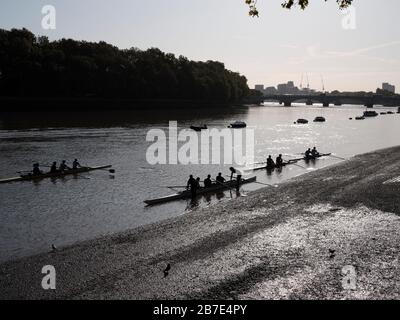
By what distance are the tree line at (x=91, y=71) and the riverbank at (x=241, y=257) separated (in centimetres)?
10515

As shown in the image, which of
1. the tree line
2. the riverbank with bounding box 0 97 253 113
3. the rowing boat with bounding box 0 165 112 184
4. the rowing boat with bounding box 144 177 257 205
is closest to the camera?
the rowing boat with bounding box 144 177 257 205

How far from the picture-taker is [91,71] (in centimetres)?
13562

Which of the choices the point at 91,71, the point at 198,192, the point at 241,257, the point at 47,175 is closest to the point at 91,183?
the point at 47,175

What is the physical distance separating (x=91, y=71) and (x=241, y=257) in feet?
403

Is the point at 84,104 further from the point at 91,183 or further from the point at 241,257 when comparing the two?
the point at 241,257

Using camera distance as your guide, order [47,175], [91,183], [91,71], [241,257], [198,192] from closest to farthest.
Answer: [241,257]
[198,192]
[91,183]
[47,175]
[91,71]

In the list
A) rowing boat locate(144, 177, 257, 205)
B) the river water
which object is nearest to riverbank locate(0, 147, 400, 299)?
the river water

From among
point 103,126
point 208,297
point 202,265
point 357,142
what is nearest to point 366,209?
point 202,265

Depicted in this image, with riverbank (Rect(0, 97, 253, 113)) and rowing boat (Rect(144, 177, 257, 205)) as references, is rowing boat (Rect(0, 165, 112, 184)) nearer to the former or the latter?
rowing boat (Rect(144, 177, 257, 205))

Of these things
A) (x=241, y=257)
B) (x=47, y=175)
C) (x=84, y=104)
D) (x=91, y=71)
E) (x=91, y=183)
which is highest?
(x=91, y=71)

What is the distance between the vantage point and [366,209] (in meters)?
31.4

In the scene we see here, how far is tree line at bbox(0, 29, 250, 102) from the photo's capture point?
121500 millimetres

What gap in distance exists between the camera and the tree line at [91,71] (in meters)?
122

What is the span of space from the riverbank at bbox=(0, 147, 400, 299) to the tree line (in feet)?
345
